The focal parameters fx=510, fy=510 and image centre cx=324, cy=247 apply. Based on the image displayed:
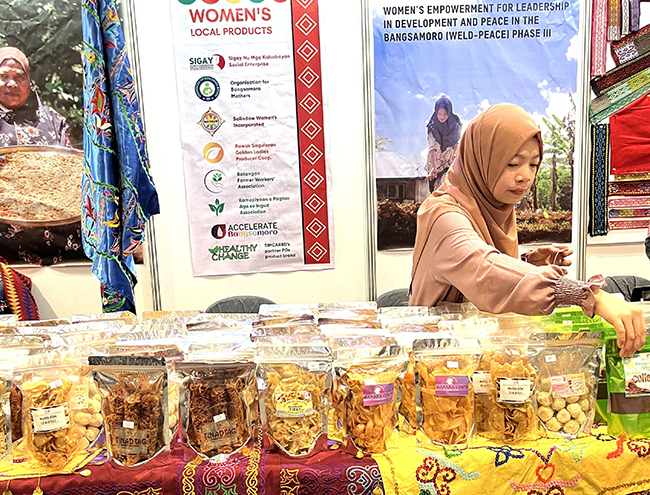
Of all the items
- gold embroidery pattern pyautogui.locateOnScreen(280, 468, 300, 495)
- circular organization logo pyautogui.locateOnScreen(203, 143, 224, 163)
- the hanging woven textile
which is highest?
circular organization logo pyautogui.locateOnScreen(203, 143, 224, 163)

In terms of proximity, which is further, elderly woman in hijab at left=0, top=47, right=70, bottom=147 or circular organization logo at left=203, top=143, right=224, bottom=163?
circular organization logo at left=203, top=143, right=224, bottom=163

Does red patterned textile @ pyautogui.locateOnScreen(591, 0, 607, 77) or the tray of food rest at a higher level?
red patterned textile @ pyautogui.locateOnScreen(591, 0, 607, 77)

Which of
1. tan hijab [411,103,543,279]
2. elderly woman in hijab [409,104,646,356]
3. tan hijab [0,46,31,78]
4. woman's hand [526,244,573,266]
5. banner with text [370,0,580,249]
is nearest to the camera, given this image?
elderly woman in hijab [409,104,646,356]

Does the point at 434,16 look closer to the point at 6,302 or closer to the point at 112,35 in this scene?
the point at 112,35

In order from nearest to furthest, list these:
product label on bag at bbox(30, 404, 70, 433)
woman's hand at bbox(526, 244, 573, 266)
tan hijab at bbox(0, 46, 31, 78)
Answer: product label on bag at bbox(30, 404, 70, 433), woman's hand at bbox(526, 244, 573, 266), tan hijab at bbox(0, 46, 31, 78)

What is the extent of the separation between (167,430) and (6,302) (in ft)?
6.83

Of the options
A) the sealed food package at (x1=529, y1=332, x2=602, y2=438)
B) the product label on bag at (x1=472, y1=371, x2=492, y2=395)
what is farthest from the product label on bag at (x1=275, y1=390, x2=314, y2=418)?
the sealed food package at (x1=529, y1=332, x2=602, y2=438)

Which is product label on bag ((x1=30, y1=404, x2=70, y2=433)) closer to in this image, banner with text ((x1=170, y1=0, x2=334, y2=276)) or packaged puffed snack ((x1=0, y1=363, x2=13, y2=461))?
packaged puffed snack ((x1=0, y1=363, x2=13, y2=461))

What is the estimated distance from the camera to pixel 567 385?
105cm

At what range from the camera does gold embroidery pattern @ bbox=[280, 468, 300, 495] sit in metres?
0.97

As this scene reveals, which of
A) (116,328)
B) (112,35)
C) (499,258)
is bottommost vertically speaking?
(116,328)

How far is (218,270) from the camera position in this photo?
3.04 m

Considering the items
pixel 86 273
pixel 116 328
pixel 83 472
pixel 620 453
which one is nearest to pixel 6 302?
pixel 86 273

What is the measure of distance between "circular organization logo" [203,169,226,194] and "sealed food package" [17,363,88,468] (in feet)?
6.68
